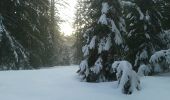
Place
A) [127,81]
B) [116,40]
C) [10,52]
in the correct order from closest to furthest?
1. [127,81]
2. [116,40]
3. [10,52]

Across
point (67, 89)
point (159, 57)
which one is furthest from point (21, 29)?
point (67, 89)

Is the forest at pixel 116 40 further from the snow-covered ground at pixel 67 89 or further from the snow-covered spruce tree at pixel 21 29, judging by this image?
the snow-covered ground at pixel 67 89

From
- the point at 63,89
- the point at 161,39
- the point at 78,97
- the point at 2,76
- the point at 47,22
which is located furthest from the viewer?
the point at 47,22

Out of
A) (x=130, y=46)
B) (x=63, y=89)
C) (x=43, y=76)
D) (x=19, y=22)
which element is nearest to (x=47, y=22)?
(x=19, y=22)

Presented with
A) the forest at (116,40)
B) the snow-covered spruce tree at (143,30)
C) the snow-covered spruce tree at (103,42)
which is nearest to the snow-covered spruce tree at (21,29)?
the forest at (116,40)

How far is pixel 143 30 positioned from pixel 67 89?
5.97m

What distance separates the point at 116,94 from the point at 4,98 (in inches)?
138

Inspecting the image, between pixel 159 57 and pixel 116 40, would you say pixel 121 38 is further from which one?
pixel 159 57

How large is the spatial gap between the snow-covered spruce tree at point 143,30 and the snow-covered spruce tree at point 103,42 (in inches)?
80.3

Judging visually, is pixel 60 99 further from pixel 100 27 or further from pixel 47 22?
Answer: pixel 47 22

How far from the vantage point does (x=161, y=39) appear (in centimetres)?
1561

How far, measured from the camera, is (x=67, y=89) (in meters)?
10.8

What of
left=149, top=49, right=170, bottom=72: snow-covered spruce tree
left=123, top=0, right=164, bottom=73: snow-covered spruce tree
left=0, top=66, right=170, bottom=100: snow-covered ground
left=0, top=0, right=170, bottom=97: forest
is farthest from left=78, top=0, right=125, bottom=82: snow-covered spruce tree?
left=123, top=0, right=164, bottom=73: snow-covered spruce tree

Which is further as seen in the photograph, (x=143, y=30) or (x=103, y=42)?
(x=143, y=30)
